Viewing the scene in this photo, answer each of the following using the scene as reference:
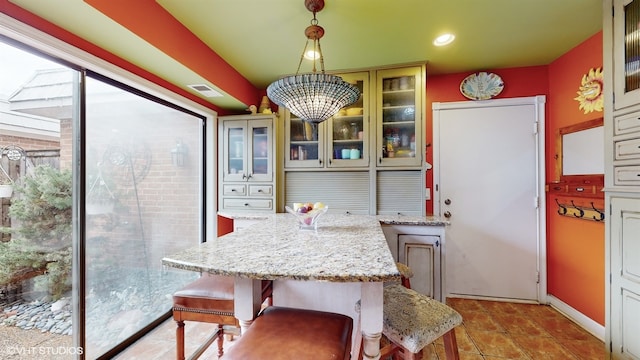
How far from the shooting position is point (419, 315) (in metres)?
1.17

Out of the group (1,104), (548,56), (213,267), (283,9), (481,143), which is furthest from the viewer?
(481,143)

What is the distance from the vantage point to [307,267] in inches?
37.7

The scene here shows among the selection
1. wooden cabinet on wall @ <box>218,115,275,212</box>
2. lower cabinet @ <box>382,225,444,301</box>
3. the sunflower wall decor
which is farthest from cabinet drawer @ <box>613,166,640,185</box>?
wooden cabinet on wall @ <box>218,115,275,212</box>

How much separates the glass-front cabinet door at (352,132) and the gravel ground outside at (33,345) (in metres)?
2.39

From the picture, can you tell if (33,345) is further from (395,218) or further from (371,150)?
Answer: (371,150)

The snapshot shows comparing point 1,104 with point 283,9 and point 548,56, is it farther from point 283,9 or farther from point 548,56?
point 548,56

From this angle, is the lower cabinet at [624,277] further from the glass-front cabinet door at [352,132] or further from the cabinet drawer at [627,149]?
the glass-front cabinet door at [352,132]

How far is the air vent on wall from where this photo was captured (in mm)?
2308

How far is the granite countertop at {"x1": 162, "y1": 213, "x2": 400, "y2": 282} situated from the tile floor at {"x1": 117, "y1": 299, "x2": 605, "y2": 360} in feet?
3.70

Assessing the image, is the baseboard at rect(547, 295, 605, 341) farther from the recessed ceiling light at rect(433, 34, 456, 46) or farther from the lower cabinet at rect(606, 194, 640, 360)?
the recessed ceiling light at rect(433, 34, 456, 46)

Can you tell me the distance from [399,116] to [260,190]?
5.51ft

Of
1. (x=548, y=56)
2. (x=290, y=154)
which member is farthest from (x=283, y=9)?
(x=548, y=56)

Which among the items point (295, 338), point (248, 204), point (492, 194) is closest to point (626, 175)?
point (492, 194)

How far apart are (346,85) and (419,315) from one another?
125 centimetres
